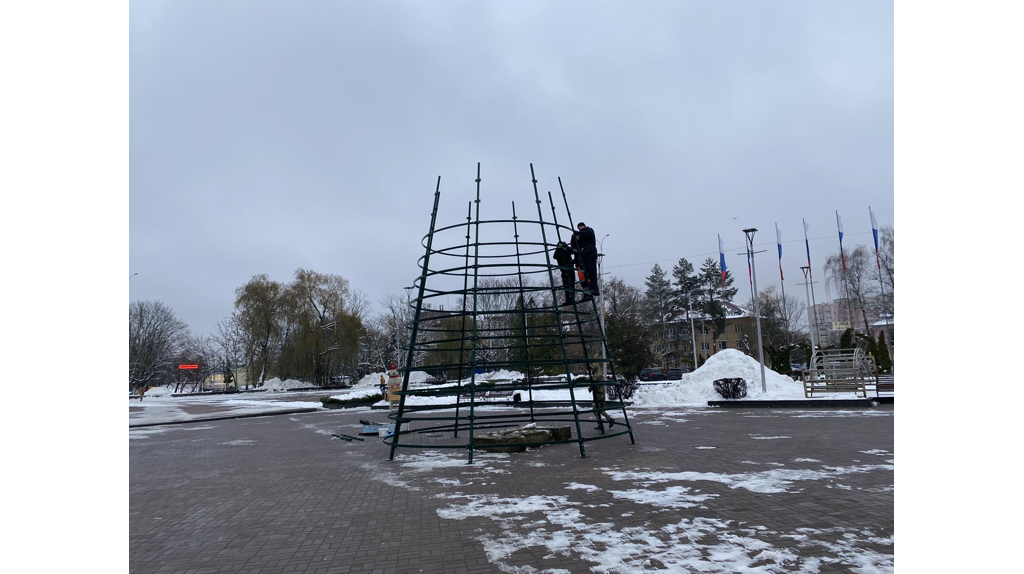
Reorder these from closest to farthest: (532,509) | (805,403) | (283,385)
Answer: (532,509) < (805,403) < (283,385)

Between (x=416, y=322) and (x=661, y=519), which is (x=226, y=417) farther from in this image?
(x=661, y=519)

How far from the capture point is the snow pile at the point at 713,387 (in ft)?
66.9

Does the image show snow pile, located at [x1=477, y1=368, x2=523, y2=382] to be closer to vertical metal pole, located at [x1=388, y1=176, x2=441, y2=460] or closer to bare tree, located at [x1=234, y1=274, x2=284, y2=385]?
bare tree, located at [x1=234, y1=274, x2=284, y2=385]

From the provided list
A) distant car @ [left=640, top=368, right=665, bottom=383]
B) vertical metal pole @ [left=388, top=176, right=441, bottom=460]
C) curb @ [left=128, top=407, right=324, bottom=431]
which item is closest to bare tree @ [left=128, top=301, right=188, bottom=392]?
curb @ [left=128, top=407, right=324, bottom=431]

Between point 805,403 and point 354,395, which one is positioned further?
point 354,395

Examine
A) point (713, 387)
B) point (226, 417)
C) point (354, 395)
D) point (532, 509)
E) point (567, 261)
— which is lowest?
point (354, 395)

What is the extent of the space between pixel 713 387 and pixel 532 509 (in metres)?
17.8

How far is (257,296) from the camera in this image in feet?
165

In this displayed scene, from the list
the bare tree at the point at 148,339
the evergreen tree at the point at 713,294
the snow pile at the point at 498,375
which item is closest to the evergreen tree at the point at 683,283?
the evergreen tree at the point at 713,294

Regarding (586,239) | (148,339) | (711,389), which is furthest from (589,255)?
(148,339)

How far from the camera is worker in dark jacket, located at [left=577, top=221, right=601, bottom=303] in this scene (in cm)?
948

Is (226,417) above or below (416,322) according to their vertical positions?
below

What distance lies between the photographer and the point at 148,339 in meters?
55.8

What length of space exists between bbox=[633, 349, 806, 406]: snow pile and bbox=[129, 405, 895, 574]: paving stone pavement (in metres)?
10.6
